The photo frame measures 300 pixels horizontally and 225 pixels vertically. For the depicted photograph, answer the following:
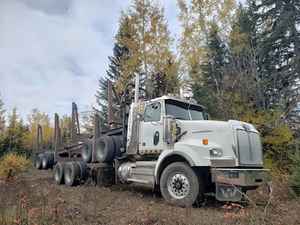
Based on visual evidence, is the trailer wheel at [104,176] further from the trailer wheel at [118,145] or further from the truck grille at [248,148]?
the truck grille at [248,148]

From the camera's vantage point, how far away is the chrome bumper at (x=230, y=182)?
20.1 feet

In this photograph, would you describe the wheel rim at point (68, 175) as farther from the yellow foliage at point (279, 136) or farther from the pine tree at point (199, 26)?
the pine tree at point (199, 26)

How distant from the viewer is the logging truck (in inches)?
253

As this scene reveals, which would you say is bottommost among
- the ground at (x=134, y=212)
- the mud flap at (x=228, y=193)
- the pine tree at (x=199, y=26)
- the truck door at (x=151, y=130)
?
the ground at (x=134, y=212)

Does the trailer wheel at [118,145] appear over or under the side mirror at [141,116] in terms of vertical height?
under

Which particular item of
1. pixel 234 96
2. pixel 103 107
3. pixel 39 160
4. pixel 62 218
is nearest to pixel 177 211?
pixel 62 218

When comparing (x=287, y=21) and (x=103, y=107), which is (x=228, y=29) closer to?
(x=287, y=21)

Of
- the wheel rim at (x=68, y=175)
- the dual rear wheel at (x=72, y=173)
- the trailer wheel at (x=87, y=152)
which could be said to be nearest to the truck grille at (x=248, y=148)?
the trailer wheel at (x=87, y=152)

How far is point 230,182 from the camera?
6129 millimetres

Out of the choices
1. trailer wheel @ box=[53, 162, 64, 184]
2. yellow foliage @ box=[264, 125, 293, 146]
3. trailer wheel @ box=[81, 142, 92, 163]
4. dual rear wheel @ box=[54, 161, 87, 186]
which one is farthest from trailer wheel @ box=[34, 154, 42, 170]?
yellow foliage @ box=[264, 125, 293, 146]

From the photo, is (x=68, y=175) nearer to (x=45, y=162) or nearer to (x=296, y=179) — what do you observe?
(x=45, y=162)

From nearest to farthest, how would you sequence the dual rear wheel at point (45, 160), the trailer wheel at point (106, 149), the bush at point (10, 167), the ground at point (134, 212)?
1. the ground at point (134, 212)
2. the trailer wheel at point (106, 149)
3. the bush at point (10, 167)
4. the dual rear wheel at point (45, 160)

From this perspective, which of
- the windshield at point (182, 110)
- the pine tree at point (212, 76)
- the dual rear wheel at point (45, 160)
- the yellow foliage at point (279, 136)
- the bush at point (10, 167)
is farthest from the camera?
the pine tree at point (212, 76)

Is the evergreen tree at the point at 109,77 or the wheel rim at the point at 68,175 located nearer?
the wheel rim at the point at 68,175
